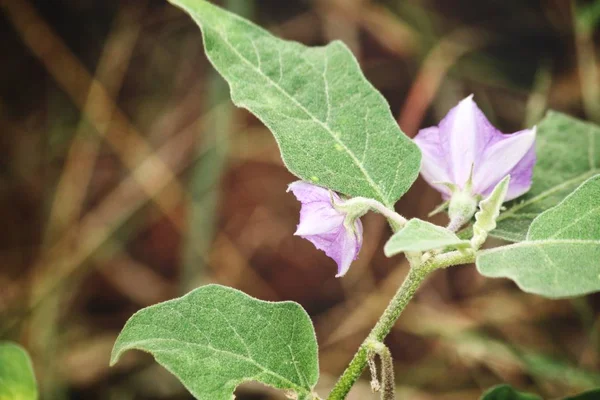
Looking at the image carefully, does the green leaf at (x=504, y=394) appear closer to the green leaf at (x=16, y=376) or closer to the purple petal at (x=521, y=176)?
the purple petal at (x=521, y=176)

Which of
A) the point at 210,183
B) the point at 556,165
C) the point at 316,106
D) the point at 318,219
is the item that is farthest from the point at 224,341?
the point at 210,183

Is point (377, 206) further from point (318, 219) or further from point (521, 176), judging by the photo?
point (521, 176)

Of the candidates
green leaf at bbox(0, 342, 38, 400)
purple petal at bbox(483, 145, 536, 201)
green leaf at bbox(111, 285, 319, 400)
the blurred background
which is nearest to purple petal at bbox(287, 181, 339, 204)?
green leaf at bbox(111, 285, 319, 400)

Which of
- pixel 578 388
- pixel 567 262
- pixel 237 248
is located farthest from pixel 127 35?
pixel 567 262

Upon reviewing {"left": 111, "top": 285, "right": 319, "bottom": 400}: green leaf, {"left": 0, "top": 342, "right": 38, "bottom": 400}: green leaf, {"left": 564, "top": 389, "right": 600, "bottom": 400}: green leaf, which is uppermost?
{"left": 564, "top": 389, "right": 600, "bottom": 400}: green leaf

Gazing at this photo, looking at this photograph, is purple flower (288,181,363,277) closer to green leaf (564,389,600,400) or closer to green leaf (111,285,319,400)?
green leaf (111,285,319,400)

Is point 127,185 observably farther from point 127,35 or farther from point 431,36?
point 431,36
